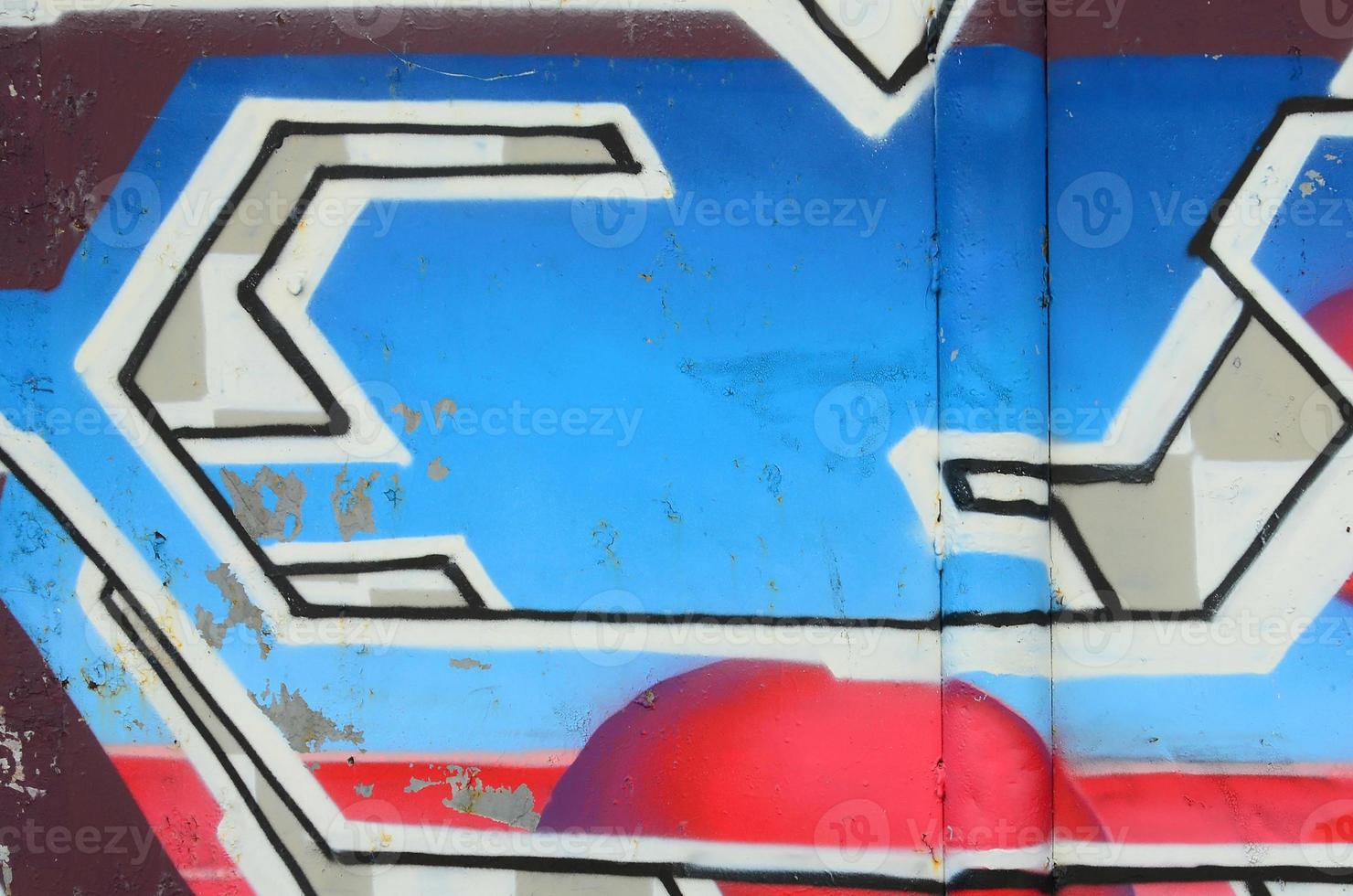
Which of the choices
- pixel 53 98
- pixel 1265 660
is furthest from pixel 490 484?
pixel 1265 660

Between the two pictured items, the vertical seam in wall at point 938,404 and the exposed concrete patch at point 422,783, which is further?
the exposed concrete patch at point 422,783

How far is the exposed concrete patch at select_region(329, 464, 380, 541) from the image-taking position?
6.03 ft

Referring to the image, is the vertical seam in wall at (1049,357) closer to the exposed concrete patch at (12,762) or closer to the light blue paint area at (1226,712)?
the light blue paint area at (1226,712)

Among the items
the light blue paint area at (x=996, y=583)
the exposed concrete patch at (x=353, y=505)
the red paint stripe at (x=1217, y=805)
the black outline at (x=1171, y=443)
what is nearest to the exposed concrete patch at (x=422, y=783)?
the exposed concrete patch at (x=353, y=505)

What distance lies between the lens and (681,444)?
1.80 meters

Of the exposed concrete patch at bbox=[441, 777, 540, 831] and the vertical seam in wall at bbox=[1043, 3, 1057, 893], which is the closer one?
the vertical seam in wall at bbox=[1043, 3, 1057, 893]

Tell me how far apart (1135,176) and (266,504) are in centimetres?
215

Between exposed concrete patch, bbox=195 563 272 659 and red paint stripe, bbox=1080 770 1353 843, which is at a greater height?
exposed concrete patch, bbox=195 563 272 659

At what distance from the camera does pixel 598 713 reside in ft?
6.02

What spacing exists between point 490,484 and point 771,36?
3.96 feet

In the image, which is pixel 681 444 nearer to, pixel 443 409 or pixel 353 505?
pixel 443 409

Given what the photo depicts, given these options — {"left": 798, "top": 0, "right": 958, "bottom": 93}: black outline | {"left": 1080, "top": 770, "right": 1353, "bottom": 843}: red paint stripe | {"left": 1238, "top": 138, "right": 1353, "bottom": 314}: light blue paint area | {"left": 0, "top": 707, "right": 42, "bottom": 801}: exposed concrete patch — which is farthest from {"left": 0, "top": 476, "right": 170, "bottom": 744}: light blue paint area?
{"left": 1238, "top": 138, "right": 1353, "bottom": 314}: light blue paint area

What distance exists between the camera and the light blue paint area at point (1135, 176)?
1738mm

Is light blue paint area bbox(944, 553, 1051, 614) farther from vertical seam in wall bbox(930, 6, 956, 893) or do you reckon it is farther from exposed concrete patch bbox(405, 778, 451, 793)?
exposed concrete patch bbox(405, 778, 451, 793)
